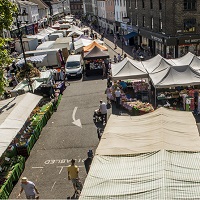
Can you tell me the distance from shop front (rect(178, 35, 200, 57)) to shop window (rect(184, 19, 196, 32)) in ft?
2.55

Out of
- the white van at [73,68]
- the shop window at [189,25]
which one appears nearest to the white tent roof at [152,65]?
the white van at [73,68]

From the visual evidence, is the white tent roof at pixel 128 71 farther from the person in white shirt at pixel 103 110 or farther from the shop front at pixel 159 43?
the shop front at pixel 159 43

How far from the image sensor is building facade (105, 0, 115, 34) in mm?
61225

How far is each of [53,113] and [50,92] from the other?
10.2ft

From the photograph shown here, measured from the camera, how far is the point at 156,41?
3550 centimetres

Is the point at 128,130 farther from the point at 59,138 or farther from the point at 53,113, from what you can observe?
the point at 53,113

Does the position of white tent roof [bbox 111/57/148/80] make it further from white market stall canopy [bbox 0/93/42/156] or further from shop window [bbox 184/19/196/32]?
shop window [bbox 184/19/196/32]

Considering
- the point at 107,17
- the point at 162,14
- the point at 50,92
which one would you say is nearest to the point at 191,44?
the point at 162,14

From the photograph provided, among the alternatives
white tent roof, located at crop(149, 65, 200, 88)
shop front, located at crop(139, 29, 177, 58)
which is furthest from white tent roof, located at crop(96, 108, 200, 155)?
shop front, located at crop(139, 29, 177, 58)

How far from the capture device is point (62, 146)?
15656 mm

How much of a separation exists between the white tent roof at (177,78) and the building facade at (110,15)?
43531mm

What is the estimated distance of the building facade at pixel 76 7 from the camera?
158 metres

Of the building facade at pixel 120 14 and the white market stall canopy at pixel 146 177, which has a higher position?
the building facade at pixel 120 14

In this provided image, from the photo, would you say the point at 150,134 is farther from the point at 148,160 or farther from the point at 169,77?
the point at 169,77
